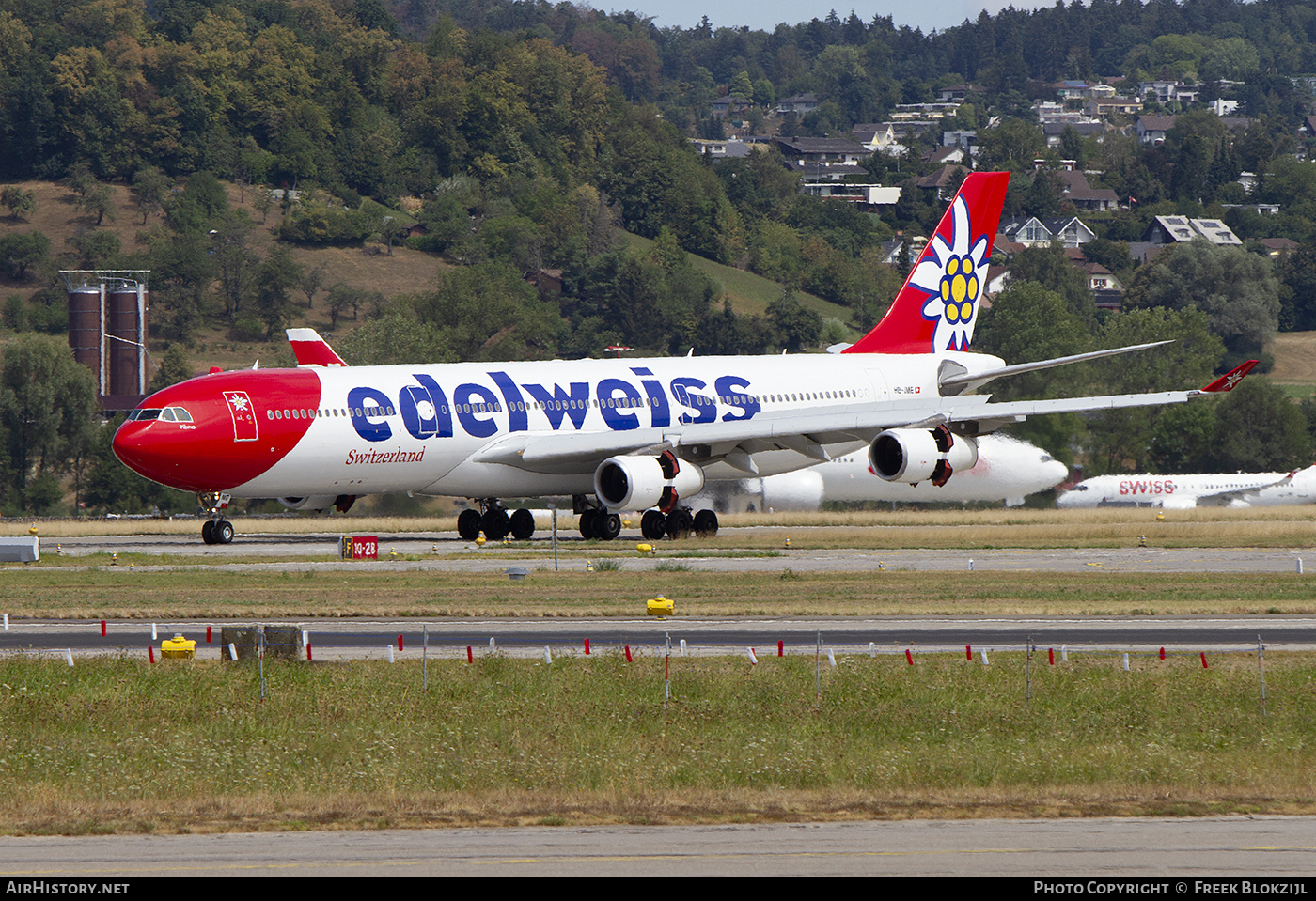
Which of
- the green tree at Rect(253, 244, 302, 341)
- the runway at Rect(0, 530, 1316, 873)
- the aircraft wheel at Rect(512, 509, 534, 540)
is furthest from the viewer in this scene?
the green tree at Rect(253, 244, 302, 341)

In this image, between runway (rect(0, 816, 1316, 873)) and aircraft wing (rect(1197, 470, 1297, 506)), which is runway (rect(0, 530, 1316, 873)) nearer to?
runway (rect(0, 816, 1316, 873))

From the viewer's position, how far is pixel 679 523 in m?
51.4

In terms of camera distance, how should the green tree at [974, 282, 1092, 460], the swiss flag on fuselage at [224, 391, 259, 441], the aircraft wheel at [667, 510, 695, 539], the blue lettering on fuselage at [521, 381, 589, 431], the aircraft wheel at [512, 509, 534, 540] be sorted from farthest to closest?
the green tree at [974, 282, 1092, 460]
the aircraft wheel at [512, 509, 534, 540]
the aircraft wheel at [667, 510, 695, 539]
the blue lettering on fuselage at [521, 381, 589, 431]
the swiss flag on fuselage at [224, 391, 259, 441]

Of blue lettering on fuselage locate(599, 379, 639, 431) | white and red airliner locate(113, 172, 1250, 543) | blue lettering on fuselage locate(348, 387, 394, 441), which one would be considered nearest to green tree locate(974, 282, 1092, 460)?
white and red airliner locate(113, 172, 1250, 543)

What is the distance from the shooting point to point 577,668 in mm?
25266

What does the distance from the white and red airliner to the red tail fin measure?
2764 mm

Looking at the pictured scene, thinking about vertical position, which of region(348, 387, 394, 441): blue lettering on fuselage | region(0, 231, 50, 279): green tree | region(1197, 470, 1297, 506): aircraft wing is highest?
region(0, 231, 50, 279): green tree

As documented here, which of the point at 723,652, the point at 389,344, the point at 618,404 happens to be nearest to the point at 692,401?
the point at 618,404

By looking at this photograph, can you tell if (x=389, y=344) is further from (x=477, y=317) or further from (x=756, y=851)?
(x=756, y=851)

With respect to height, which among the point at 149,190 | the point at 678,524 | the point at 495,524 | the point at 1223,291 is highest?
the point at 149,190

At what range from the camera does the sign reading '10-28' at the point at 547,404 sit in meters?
46.7

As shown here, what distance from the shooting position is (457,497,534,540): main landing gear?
52.2 metres

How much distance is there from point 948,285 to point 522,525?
18057 mm

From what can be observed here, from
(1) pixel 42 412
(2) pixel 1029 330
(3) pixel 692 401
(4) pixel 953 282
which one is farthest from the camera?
(2) pixel 1029 330
